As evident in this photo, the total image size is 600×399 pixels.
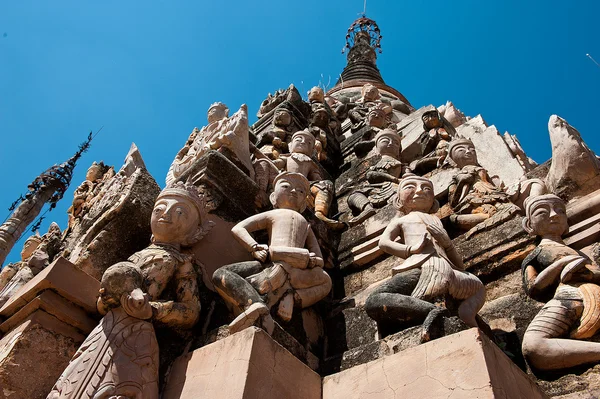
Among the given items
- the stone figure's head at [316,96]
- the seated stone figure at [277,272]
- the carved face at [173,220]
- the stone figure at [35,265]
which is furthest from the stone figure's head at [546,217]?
the stone figure's head at [316,96]

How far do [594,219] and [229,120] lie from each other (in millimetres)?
3750

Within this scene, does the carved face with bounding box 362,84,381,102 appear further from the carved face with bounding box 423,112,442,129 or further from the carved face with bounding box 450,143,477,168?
the carved face with bounding box 450,143,477,168

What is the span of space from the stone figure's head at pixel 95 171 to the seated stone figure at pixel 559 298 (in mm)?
5954

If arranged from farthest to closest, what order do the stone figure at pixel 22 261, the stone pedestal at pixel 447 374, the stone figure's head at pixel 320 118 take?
the stone figure's head at pixel 320 118 < the stone figure at pixel 22 261 < the stone pedestal at pixel 447 374

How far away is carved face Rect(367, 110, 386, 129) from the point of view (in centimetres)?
964

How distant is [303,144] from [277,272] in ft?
13.4

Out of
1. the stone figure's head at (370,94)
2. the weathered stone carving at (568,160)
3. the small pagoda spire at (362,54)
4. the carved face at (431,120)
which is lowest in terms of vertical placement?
the weathered stone carving at (568,160)

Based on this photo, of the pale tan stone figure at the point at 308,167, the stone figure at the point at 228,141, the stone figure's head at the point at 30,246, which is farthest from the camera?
the stone figure's head at the point at 30,246

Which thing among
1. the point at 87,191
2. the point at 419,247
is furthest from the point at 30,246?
the point at 419,247

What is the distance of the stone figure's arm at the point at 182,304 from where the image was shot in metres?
3.38

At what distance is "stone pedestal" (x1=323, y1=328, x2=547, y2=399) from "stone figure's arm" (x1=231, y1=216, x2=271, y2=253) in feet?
4.41

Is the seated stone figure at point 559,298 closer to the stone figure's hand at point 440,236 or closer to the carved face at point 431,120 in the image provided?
the stone figure's hand at point 440,236

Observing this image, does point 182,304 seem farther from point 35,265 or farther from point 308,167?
point 308,167

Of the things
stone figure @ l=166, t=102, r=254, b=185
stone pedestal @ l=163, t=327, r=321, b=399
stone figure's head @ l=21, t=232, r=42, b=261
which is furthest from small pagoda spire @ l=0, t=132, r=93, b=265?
stone pedestal @ l=163, t=327, r=321, b=399
